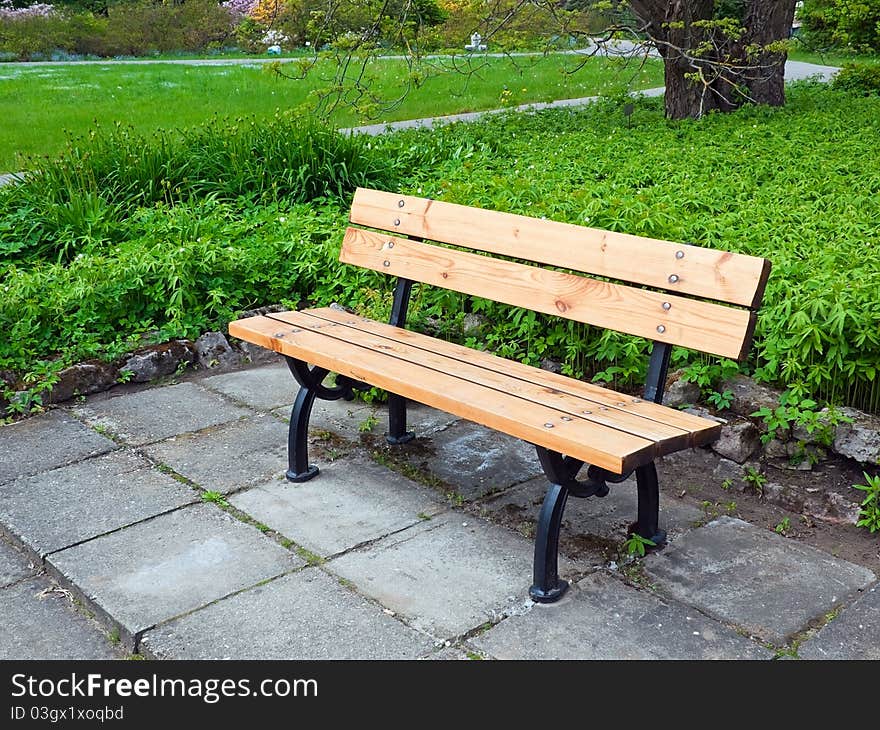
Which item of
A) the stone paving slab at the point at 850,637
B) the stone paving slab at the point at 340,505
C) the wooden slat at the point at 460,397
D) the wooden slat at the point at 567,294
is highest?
the wooden slat at the point at 567,294

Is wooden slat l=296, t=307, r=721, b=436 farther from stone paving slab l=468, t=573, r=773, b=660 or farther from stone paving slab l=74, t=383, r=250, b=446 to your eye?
stone paving slab l=74, t=383, r=250, b=446

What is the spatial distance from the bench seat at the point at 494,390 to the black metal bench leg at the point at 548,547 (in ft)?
0.65

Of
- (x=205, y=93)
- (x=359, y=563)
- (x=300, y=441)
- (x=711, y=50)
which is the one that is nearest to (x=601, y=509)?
(x=359, y=563)

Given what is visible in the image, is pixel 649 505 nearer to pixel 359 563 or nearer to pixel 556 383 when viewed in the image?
pixel 556 383

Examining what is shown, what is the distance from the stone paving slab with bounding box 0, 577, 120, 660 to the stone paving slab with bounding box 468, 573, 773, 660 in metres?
1.08

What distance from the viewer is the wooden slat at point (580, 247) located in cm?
298

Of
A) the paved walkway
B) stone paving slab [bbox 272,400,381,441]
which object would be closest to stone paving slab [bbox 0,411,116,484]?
the paved walkway

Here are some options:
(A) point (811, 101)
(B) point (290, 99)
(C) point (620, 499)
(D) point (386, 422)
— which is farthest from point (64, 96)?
(C) point (620, 499)

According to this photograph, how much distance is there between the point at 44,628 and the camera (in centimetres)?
291

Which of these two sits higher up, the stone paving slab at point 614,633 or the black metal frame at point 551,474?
the black metal frame at point 551,474

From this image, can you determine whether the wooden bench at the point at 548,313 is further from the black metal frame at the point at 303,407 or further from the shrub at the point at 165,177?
the shrub at the point at 165,177

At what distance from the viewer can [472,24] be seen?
37.0 ft

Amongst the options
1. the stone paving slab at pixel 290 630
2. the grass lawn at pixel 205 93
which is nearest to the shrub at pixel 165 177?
the grass lawn at pixel 205 93

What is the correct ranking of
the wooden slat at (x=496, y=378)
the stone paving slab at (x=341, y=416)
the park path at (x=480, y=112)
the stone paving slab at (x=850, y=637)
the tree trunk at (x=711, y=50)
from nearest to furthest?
Answer: 1. the stone paving slab at (x=850, y=637)
2. the wooden slat at (x=496, y=378)
3. the stone paving slab at (x=341, y=416)
4. the tree trunk at (x=711, y=50)
5. the park path at (x=480, y=112)
